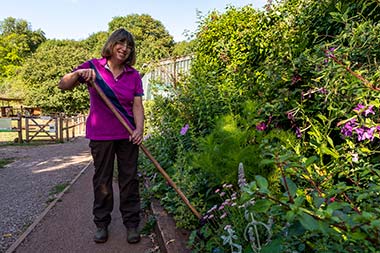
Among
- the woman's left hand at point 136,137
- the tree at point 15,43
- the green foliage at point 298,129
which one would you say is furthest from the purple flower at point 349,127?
the tree at point 15,43

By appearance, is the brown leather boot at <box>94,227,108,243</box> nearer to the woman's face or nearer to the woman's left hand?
the woman's left hand

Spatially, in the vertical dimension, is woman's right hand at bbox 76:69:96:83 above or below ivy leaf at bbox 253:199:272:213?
above

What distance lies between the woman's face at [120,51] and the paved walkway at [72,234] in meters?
1.59

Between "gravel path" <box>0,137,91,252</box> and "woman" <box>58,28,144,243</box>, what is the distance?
3.51ft

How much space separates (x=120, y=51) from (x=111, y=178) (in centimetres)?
110

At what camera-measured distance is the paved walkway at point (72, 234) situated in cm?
291

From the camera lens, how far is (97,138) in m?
2.85

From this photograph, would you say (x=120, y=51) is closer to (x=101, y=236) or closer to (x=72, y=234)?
(x=101, y=236)

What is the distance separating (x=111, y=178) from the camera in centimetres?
300

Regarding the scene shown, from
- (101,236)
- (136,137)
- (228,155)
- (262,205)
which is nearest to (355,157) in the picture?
(228,155)

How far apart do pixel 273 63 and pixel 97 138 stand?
1.66 meters

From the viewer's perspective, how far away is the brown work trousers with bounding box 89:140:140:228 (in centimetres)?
291

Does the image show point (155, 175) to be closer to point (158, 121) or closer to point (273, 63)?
point (158, 121)

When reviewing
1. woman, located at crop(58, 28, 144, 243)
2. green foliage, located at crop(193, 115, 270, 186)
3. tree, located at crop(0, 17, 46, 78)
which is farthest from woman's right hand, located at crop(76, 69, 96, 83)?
tree, located at crop(0, 17, 46, 78)
